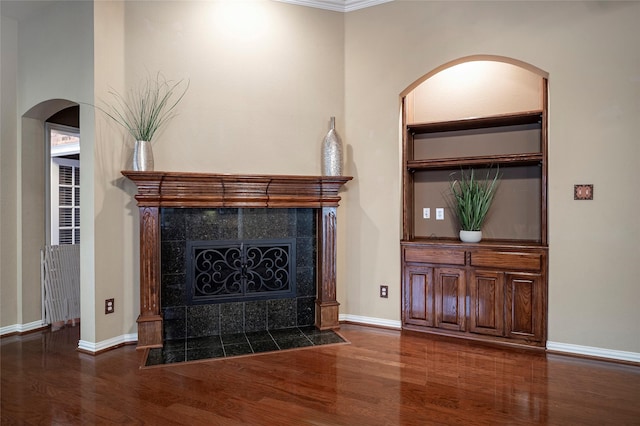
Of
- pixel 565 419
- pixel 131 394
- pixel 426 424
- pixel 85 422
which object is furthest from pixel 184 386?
pixel 565 419

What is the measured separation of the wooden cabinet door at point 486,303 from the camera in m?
3.27

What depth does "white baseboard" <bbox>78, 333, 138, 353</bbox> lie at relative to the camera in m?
3.09

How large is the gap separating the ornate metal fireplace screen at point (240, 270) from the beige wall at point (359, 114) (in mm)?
518

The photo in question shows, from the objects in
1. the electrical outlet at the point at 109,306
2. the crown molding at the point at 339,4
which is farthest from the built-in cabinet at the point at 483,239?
the electrical outlet at the point at 109,306

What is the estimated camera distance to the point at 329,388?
2490mm

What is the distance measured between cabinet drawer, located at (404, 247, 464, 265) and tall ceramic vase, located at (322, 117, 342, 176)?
1.01 meters

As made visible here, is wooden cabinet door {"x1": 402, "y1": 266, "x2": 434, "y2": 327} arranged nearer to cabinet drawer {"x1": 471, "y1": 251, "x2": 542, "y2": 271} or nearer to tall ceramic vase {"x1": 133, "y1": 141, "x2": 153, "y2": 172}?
cabinet drawer {"x1": 471, "y1": 251, "x2": 542, "y2": 271}

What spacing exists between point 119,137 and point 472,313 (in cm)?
339

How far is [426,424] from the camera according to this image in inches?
81.5

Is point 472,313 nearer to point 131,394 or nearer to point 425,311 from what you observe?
point 425,311

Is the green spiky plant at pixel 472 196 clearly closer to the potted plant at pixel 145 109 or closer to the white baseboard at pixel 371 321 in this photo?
the white baseboard at pixel 371 321

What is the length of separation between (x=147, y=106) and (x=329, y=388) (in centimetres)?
271

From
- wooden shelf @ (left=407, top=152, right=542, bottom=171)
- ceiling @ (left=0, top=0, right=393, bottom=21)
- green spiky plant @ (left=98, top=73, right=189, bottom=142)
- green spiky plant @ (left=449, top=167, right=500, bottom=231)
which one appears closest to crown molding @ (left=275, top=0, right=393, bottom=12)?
ceiling @ (left=0, top=0, right=393, bottom=21)

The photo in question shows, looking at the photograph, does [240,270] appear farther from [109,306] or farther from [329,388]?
[329,388]
